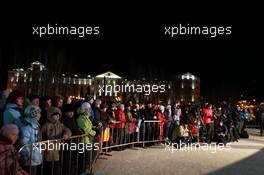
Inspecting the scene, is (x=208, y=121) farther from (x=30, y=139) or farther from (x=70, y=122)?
(x=30, y=139)

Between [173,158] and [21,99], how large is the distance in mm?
7287

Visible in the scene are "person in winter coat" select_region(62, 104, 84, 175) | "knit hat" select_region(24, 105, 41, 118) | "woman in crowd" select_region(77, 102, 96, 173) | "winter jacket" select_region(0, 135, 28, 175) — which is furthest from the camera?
"woman in crowd" select_region(77, 102, 96, 173)

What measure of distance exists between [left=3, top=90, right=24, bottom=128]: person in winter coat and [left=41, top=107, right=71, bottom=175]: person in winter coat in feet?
2.06

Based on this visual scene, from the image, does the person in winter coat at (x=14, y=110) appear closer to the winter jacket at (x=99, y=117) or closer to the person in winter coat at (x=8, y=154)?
the person in winter coat at (x=8, y=154)

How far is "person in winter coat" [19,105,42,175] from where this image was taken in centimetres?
693

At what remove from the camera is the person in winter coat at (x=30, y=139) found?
693 cm

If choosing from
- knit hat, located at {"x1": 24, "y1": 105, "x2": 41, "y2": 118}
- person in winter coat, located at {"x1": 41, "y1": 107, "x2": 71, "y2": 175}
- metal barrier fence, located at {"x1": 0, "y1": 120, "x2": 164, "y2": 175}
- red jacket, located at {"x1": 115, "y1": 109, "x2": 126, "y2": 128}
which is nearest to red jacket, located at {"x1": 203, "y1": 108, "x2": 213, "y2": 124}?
metal barrier fence, located at {"x1": 0, "y1": 120, "x2": 164, "y2": 175}

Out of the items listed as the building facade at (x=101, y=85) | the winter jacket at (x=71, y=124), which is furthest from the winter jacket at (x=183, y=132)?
the building facade at (x=101, y=85)

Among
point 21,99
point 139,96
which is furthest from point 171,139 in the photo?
point 139,96

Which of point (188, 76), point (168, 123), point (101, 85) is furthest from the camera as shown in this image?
point (188, 76)

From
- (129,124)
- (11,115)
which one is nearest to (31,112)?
(11,115)

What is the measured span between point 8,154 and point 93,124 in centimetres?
708

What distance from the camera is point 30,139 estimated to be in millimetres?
7465

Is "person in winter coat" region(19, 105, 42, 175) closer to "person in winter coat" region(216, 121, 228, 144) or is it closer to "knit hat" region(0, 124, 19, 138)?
"knit hat" region(0, 124, 19, 138)
